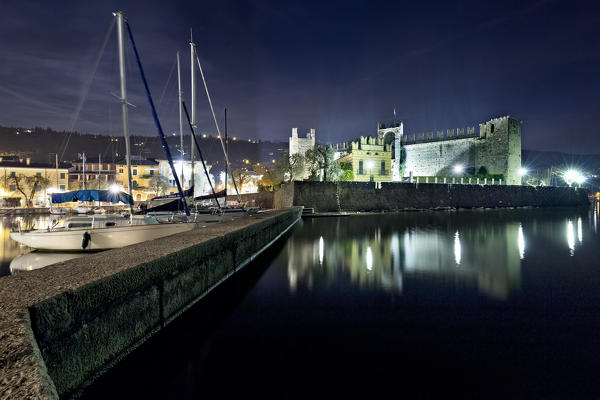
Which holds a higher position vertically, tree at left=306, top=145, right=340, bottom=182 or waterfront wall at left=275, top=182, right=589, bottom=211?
tree at left=306, top=145, right=340, bottom=182

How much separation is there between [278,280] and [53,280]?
A: 5943 mm

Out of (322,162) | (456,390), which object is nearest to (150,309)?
(456,390)

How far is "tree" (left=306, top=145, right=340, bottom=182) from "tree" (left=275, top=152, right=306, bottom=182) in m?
2.05

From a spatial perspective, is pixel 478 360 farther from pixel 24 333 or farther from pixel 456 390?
pixel 24 333

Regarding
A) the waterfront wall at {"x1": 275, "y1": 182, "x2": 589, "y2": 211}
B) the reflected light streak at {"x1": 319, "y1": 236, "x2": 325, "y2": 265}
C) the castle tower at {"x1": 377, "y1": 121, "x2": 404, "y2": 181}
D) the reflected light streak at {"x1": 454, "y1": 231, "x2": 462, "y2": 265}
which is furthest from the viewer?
the castle tower at {"x1": 377, "y1": 121, "x2": 404, "y2": 181}

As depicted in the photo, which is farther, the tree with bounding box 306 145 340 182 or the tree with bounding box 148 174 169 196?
the tree with bounding box 148 174 169 196

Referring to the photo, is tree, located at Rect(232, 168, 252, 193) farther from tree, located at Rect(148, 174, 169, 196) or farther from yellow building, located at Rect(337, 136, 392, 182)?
yellow building, located at Rect(337, 136, 392, 182)

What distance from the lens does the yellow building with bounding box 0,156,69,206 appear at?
49000mm

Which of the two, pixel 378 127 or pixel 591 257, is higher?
pixel 378 127

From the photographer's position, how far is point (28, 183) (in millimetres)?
47969

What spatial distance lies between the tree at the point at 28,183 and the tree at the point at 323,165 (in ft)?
131

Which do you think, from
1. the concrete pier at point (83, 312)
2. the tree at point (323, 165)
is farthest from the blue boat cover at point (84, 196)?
the tree at point (323, 165)

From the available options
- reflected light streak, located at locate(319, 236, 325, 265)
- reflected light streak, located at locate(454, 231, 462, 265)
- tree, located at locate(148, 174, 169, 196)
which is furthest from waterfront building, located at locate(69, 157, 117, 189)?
reflected light streak, located at locate(454, 231, 462, 265)

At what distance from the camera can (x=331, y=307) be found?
662 centimetres
